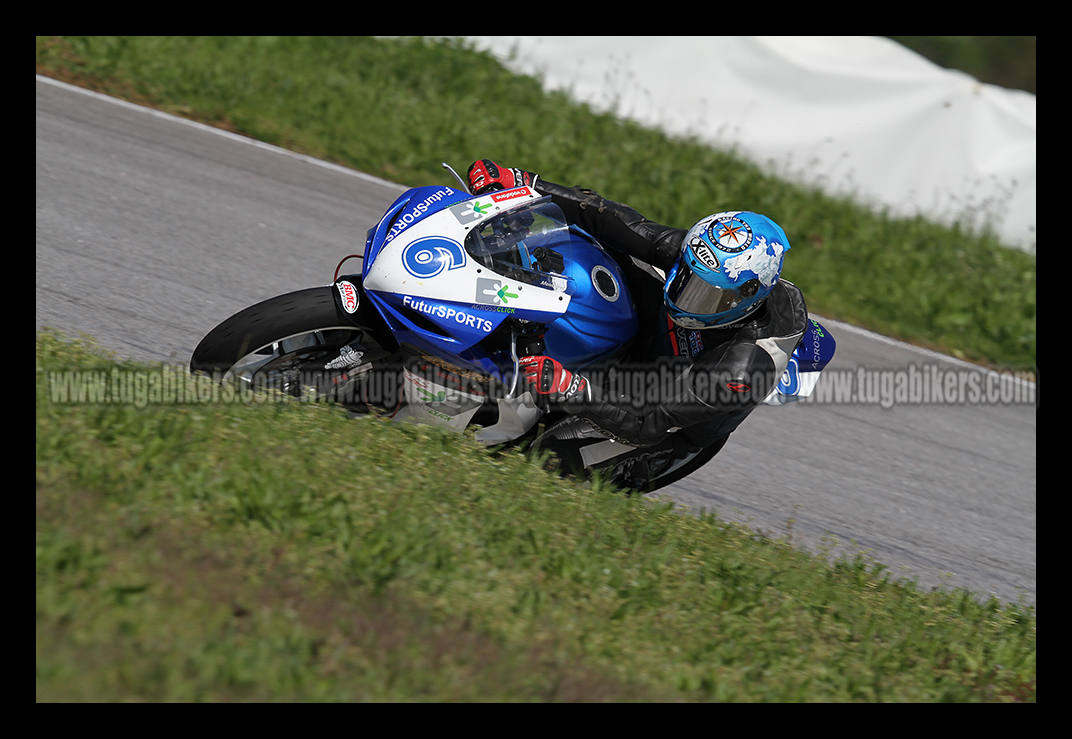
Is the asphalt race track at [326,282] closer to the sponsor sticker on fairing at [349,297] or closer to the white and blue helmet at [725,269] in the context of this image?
the sponsor sticker on fairing at [349,297]

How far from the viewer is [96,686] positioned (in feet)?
7.38

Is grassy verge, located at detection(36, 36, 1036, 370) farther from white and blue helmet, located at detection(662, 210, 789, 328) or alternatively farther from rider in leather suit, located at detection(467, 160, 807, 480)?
white and blue helmet, located at detection(662, 210, 789, 328)

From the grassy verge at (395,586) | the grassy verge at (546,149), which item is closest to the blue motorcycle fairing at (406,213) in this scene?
the grassy verge at (395,586)

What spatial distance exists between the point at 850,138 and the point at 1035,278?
2.26 m

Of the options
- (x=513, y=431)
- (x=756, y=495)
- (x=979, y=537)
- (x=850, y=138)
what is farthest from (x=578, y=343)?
(x=850, y=138)

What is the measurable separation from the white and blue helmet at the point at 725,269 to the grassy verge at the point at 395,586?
0.98 meters

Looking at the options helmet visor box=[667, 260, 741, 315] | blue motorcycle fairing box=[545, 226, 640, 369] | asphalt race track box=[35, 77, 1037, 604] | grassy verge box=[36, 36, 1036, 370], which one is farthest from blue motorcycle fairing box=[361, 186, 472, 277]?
grassy verge box=[36, 36, 1036, 370]

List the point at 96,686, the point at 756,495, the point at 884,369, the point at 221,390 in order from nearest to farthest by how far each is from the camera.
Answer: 1. the point at 96,686
2. the point at 221,390
3. the point at 756,495
4. the point at 884,369

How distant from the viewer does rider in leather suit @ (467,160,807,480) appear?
374 cm

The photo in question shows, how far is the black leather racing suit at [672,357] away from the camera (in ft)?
12.7

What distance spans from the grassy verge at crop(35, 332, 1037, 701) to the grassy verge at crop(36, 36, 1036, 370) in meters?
4.41

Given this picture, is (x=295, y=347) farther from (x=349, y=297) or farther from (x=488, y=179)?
(x=488, y=179)

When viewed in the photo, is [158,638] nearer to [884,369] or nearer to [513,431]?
[513,431]

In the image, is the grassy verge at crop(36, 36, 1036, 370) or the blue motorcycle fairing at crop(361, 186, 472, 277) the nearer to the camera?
the blue motorcycle fairing at crop(361, 186, 472, 277)
